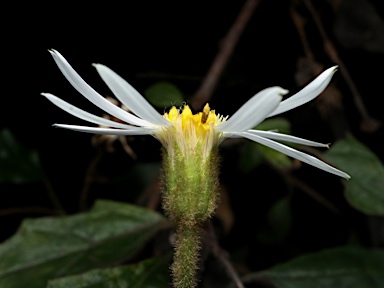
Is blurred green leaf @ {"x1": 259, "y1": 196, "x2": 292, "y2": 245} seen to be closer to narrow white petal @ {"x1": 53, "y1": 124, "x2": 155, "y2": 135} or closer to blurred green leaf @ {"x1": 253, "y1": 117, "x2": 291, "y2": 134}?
blurred green leaf @ {"x1": 253, "y1": 117, "x2": 291, "y2": 134}

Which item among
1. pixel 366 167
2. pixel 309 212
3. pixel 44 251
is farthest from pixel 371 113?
pixel 44 251

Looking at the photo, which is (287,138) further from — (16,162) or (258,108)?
(16,162)

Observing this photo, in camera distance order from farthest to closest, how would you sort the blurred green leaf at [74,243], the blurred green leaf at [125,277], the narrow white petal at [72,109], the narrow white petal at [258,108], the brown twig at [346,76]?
the brown twig at [346,76]
the blurred green leaf at [74,243]
the blurred green leaf at [125,277]
the narrow white petal at [72,109]
the narrow white petal at [258,108]

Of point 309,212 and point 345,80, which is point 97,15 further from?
point 309,212

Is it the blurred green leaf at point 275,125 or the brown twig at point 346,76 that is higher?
the brown twig at point 346,76

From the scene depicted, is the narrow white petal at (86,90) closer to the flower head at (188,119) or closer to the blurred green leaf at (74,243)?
the flower head at (188,119)

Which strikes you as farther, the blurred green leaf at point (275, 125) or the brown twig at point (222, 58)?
the brown twig at point (222, 58)

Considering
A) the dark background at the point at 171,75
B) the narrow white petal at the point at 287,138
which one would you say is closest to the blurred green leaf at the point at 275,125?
the dark background at the point at 171,75
